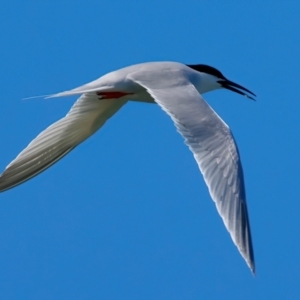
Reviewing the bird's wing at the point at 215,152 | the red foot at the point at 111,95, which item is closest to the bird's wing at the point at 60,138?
the red foot at the point at 111,95

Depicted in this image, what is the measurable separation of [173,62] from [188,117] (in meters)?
1.62

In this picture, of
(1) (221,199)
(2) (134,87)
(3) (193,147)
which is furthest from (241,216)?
(2) (134,87)

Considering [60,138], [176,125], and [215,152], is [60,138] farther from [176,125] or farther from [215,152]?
[215,152]

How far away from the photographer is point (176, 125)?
9516mm

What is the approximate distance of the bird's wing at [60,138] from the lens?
11.3 m

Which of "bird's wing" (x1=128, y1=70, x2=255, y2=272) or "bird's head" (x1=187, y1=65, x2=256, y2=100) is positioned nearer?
"bird's wing" (x1=128, y1=70, x2=255, y2=272)

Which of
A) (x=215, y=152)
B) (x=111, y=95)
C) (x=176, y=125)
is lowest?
(x=215, y=152)

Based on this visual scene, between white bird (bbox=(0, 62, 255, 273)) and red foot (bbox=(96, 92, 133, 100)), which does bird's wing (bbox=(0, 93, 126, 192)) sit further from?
red foot (bbox=(96, 92, 133, 100))

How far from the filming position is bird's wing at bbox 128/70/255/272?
348 inches

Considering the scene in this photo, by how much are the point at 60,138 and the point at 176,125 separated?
2.28 m

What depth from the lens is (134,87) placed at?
34.7 feet

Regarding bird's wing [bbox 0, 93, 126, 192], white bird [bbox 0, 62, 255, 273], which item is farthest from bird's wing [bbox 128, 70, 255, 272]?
bird's wing [bbox 0, 93, 126, 192]

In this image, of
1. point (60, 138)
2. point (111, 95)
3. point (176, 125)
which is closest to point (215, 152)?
point (176, 125)

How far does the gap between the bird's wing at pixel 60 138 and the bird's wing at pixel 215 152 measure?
118 centimetres
